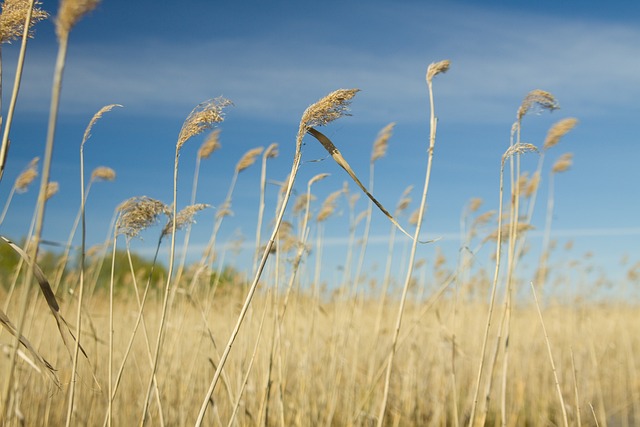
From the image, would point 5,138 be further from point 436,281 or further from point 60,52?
point 436,281

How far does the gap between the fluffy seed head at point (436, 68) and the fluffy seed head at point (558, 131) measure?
98 cm

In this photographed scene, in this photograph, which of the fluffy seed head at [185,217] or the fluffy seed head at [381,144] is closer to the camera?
the fluffy seed head at [185,217]

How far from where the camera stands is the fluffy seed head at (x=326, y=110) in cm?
142

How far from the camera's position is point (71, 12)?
1.03 m

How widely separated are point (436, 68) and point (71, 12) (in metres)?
1.23

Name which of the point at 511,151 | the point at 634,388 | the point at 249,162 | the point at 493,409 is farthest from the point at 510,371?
the point at 511,151

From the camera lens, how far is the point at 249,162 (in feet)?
10.5

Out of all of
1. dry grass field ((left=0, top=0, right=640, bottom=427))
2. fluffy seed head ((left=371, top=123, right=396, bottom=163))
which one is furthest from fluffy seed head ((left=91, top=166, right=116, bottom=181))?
fluffy seed head ((left=371, top=123, right=396, bottom=163))

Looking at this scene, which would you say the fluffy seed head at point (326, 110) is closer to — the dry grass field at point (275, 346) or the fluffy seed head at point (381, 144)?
the dry grass field at point (275, 346)

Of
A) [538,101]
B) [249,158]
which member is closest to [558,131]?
[538,101]

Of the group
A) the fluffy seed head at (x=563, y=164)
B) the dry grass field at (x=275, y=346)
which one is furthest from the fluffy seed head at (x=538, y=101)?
the fluffy seed head at (x=563, y=164)

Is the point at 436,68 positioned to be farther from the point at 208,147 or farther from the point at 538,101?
the point at 208,147

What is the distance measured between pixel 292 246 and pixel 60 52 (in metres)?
2.39

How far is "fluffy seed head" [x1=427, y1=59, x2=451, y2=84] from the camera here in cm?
192
